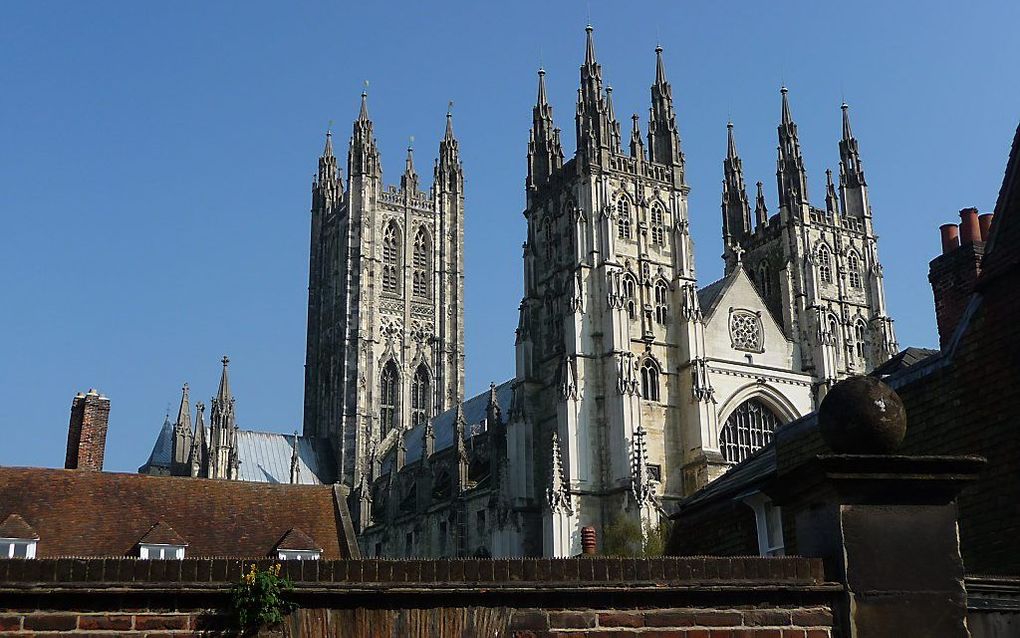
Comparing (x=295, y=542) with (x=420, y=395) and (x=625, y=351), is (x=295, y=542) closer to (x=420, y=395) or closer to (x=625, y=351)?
(x=625, y=351)

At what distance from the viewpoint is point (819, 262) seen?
60750 mm

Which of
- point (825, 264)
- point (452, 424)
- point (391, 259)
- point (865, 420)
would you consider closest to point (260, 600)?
point (865, 420)

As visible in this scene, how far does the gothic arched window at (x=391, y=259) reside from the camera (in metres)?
86.1

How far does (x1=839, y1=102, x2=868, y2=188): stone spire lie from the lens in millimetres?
64562

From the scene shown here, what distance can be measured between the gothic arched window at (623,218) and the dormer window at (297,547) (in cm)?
3391

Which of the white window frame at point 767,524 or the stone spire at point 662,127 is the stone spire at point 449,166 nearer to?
the stone spire at point 662,127

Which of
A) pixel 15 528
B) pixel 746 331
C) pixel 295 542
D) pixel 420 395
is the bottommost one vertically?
pixel 295 542

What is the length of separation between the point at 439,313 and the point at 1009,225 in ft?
245

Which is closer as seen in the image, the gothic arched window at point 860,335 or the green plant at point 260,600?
the green plant at point 260,600

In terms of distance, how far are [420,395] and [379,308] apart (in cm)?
734

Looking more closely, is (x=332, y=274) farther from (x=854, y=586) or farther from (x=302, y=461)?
(x=854, y=586)

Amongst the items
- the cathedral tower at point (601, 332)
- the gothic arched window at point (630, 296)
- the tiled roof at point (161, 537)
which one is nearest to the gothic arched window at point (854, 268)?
the cathedral tower at point (601, 332)

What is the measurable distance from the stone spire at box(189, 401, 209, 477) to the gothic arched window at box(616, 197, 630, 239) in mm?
35875

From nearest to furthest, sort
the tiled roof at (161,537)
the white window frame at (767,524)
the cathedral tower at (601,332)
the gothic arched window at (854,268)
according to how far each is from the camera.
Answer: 1. the white window frame at (767,524)
2. the tiled roof at (161,537)
3. the cathedral tower at (601,332)
4. the gothic arched window at (854,268)
